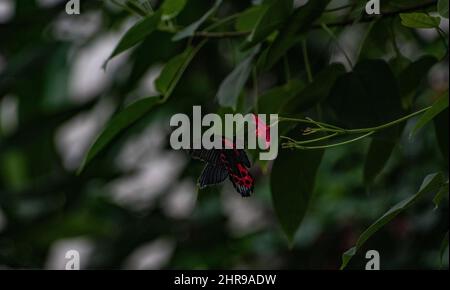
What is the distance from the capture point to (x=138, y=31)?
58 centimetres

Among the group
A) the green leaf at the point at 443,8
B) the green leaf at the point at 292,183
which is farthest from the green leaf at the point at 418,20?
the green leaf at the point at 292,183

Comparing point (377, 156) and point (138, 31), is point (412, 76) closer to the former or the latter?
point (377, 156)

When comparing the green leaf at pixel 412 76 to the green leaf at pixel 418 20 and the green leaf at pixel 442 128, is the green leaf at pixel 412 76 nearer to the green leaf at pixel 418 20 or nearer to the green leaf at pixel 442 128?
the green leaf at pixel 442 128

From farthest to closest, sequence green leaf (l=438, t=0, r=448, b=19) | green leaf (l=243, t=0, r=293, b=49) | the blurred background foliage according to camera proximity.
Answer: the blurred background foliage
green leaf (l=243, t=0, r=293, b=49)
green leaf (l=438, t=0, r=448, b=19)

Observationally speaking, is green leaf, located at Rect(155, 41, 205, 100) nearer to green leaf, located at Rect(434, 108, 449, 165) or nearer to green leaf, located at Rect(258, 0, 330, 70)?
green leaf, located at Rect(258, 0, 330, 70)

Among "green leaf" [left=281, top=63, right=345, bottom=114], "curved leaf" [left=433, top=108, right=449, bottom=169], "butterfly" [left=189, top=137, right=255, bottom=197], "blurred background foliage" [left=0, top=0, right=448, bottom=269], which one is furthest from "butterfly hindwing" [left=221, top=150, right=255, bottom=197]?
"blurred background foliage" [left=0, top=0, right=448, bottom=269]

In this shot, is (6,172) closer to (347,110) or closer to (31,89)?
(31,89)

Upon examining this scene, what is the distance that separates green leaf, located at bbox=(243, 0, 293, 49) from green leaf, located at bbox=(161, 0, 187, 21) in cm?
7

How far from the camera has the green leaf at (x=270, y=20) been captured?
56 centimetres

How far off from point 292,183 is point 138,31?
0.47 feet

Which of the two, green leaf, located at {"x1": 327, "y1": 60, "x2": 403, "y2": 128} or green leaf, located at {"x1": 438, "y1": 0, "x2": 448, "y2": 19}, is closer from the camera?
green leaf, located at {"x1": 438, "y1": 0, "x2": 448, "y2": 19}

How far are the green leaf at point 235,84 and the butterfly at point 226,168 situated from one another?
96 mm

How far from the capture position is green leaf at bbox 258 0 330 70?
1.86 ft

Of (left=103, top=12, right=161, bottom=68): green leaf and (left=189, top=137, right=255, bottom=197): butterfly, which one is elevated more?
(left=103, top=12, right=161, bottom=68): green leaf
